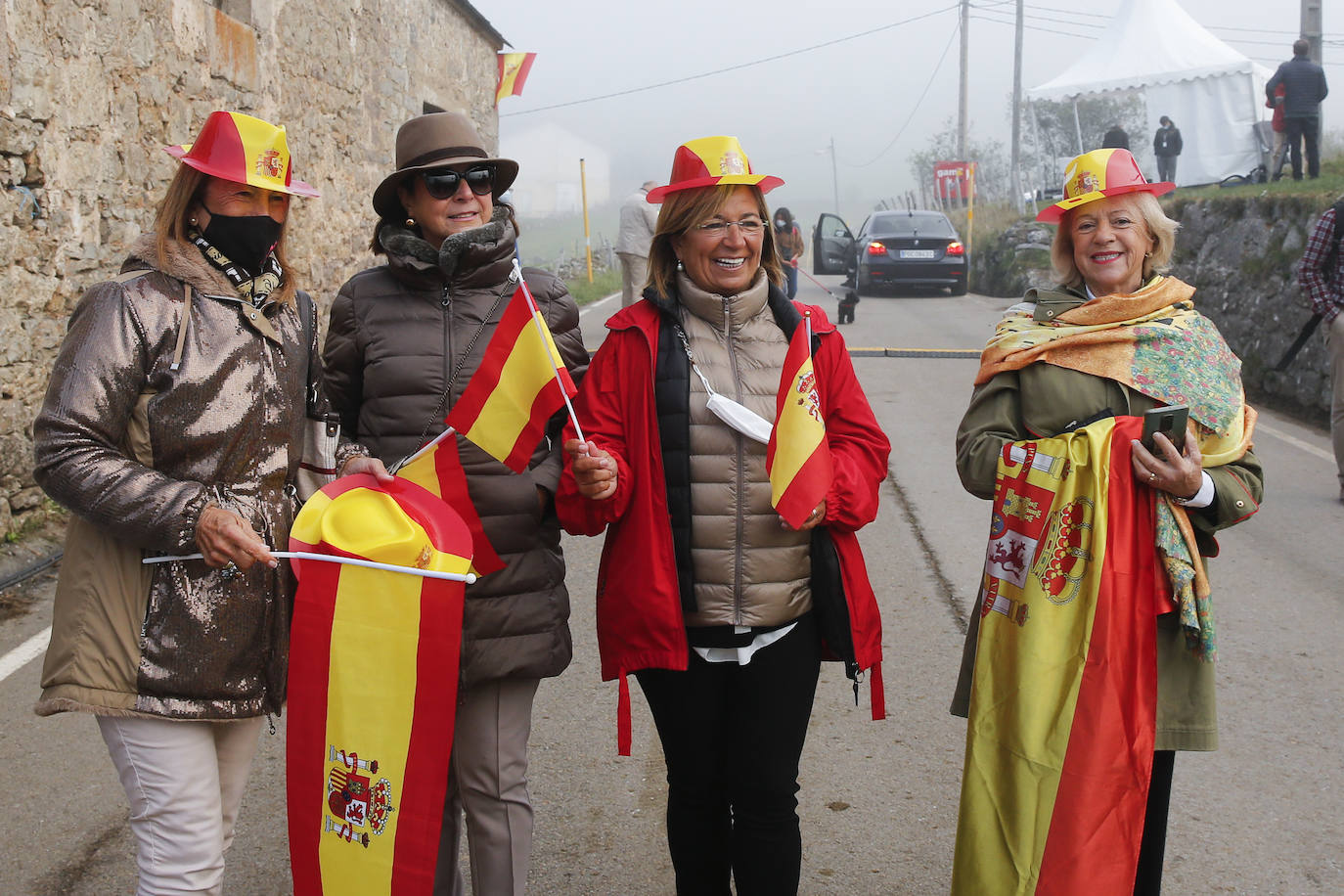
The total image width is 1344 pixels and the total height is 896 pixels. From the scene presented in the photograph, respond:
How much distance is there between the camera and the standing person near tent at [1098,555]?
8.69ft

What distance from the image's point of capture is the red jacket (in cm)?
273

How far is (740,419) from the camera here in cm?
273

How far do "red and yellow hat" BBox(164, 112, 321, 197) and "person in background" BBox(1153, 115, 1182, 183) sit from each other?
2298cm

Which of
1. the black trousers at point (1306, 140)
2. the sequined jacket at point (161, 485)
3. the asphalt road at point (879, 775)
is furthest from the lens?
the black trousers at point (1306, 140)

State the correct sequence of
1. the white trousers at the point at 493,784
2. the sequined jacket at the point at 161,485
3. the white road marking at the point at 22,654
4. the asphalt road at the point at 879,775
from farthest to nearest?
the white road marking at the point at 22,654 → the asphalt road at the point at 879,775 → the white trousers at the point at 493,784 → the sequined jacket at the point at 161,485

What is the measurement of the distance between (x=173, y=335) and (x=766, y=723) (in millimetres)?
1546

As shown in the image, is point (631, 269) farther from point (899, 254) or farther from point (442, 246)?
point (442, 246)

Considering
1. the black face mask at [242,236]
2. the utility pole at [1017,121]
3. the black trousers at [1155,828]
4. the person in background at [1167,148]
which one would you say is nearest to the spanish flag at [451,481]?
the black face mask at [242,236]

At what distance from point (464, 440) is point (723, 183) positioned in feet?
2.78

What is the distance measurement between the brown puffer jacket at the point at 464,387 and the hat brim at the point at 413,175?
0.09 m

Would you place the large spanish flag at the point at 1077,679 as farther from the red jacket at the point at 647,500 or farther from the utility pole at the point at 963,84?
the utility pole at the point at 963,84

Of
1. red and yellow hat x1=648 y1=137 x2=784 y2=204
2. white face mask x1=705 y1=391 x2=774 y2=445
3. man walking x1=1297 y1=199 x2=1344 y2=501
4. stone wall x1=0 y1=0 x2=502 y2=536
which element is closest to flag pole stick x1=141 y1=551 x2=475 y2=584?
white face mask x1=705 y1=391 x2=774 y2=445

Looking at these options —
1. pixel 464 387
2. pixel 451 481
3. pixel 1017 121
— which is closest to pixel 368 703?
pixel 451 481

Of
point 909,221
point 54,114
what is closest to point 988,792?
point 54,114
